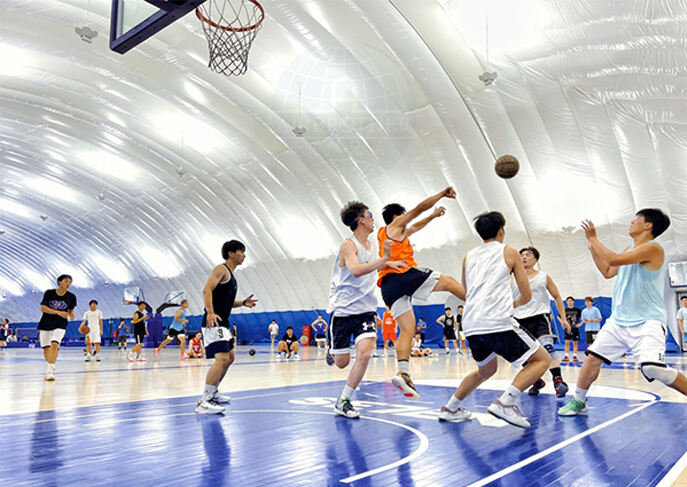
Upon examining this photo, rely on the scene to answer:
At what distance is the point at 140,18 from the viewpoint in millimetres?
7629

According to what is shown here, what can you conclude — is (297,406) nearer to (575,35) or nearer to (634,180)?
(575,35)

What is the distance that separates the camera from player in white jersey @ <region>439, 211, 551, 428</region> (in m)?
4.46

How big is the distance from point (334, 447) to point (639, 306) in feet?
9.63

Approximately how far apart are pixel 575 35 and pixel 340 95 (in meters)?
7.48

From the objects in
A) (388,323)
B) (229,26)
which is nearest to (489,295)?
(229,26)

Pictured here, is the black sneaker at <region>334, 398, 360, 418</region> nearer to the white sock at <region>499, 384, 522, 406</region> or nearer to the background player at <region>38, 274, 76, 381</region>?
the white sock at <region>499, 384, 522, 406</region>

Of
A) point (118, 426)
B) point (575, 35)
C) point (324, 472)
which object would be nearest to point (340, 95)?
point (575, 35)

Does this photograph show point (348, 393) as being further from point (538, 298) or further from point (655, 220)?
point (655, 220)

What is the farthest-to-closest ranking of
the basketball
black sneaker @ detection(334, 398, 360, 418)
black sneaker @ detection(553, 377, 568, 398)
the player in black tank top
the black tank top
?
the basketball → black sneaker @ detection(553, 377, 568, 398) → the black tank top → the player in black tank top → black sneaker @ detection(334, 398, 360, 418)

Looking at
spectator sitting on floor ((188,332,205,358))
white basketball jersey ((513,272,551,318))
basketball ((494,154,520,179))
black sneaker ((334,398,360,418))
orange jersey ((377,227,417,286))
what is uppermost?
basketball ((494,154,520,179))

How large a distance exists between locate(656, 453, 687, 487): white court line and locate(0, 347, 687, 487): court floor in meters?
0.01

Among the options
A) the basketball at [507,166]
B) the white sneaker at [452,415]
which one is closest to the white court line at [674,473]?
the white sneaker at [452,415]

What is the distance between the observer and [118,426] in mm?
4836

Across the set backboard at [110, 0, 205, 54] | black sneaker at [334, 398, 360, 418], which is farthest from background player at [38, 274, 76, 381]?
black sneaker at [334, 398, 360, 418]
